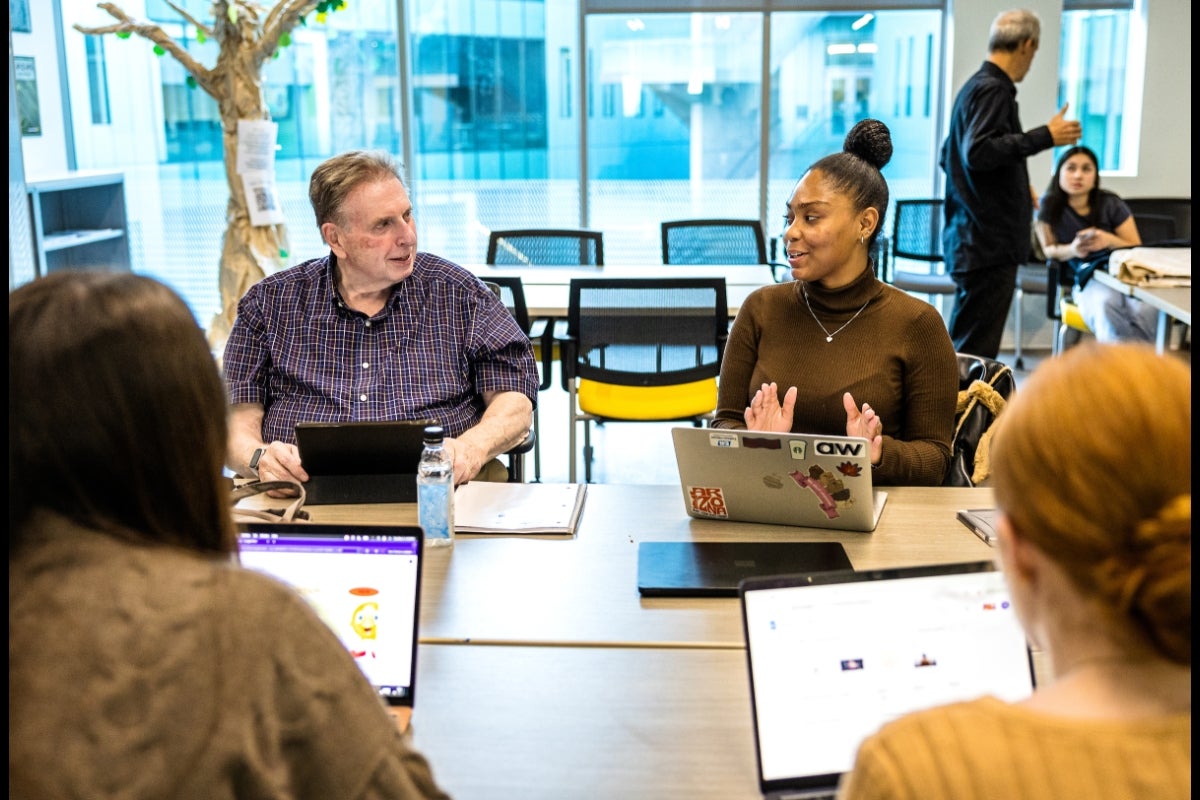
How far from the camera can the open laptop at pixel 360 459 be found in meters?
2.01

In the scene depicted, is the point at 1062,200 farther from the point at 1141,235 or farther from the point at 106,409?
the point at 106,409

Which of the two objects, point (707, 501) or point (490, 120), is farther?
point (490, 120)

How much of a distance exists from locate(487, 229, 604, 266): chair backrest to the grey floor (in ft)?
2.63

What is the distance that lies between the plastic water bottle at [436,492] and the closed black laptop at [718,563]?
33 cm

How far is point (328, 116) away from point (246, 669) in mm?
6195

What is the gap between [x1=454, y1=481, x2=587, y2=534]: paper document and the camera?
196cm

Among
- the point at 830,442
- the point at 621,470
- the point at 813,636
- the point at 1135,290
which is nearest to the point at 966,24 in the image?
the point at 1135,290

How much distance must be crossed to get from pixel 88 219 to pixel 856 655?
18.4 feet

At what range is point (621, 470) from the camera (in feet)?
15.2

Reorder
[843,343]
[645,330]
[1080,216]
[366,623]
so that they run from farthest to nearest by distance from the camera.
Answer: [1080,216]
[645,330]
[843,343]
[366,623]

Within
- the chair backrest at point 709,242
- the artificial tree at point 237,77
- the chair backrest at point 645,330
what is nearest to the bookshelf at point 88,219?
the artificial tree at point 237,77

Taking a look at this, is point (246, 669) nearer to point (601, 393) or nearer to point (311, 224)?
point (601, 393)

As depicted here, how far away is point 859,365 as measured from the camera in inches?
92.0

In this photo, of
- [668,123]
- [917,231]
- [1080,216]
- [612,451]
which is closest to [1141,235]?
[1080,216]
